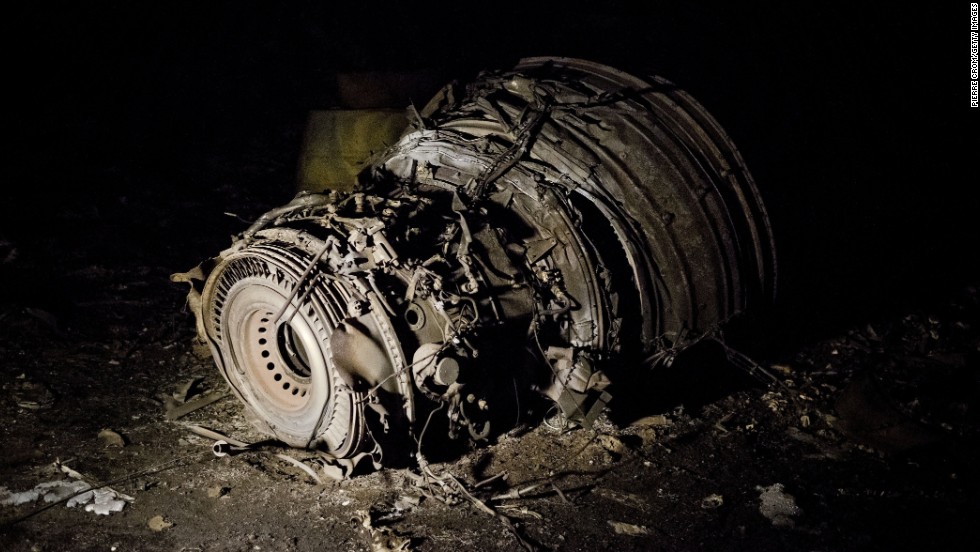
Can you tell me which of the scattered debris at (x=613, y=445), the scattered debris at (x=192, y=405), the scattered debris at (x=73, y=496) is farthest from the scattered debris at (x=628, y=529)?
the scattered debris at (x=192, y=405)

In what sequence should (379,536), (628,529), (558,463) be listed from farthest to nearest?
(558,463) < (628,529) < (379,536)

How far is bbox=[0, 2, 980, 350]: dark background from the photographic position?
5.97 meters

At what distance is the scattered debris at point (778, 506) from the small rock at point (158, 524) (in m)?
3.03

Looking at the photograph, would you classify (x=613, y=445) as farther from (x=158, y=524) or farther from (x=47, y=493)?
(x=47, y=493)

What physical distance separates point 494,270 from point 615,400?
1.19 metres

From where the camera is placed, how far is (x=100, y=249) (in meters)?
6.68

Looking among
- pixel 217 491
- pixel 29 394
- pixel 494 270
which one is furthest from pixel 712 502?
pixel 29 394

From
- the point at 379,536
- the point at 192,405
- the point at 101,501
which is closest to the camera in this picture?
the point at 379,536

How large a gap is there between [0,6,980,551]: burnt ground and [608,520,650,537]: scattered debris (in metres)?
0.02

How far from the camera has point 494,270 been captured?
142 inches

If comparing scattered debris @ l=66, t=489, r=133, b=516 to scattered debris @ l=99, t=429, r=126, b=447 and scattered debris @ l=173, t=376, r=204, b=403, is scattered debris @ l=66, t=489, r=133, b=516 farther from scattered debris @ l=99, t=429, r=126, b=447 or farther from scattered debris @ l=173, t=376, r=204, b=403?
scattered debris @ l=173, t=376, r=204, b=403

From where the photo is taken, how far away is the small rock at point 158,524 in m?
3.14

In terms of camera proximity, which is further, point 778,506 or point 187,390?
point 187,390

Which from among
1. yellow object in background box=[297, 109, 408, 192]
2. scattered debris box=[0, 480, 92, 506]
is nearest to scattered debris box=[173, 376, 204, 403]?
scattered debris box=[0, 480, 92, 506]
